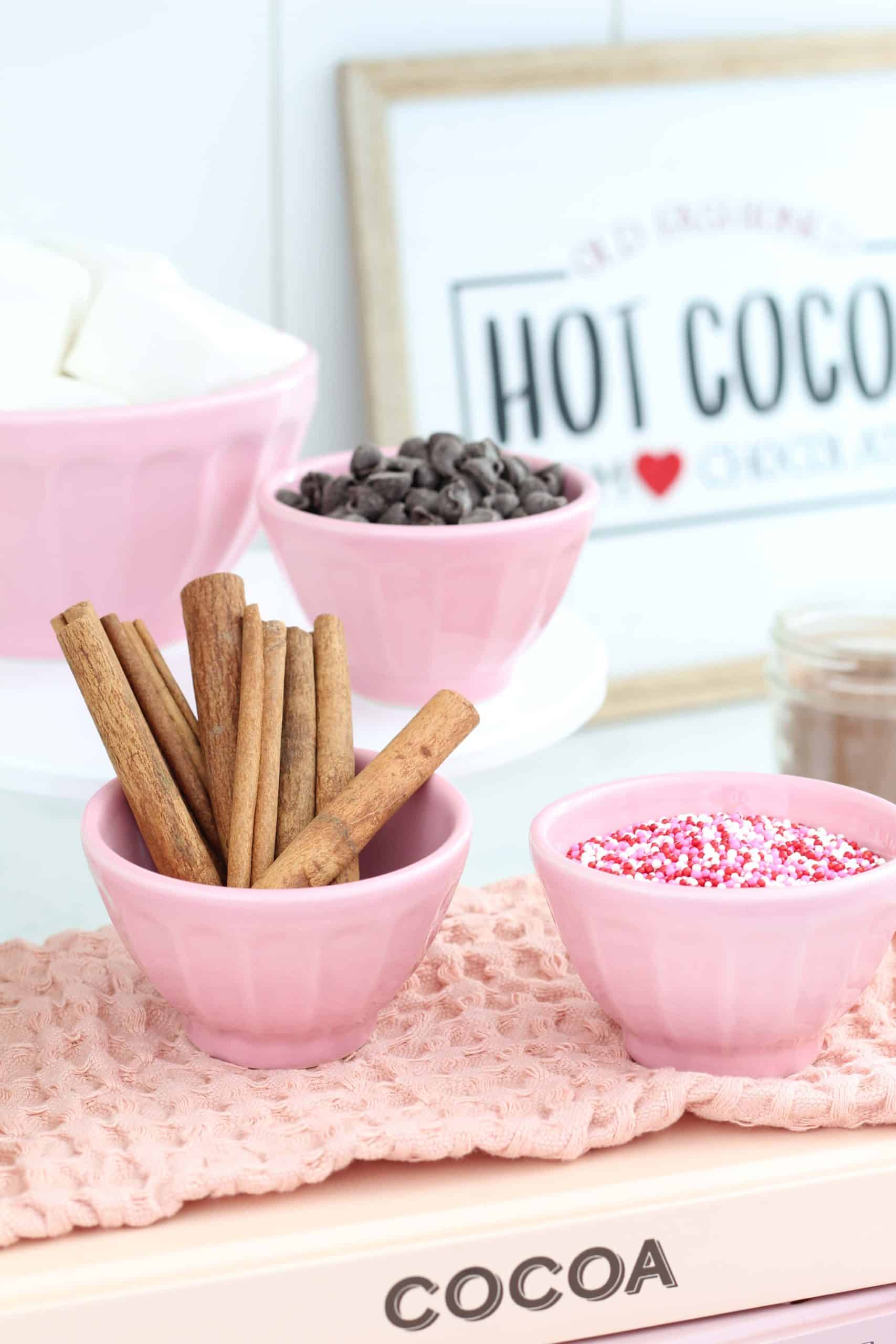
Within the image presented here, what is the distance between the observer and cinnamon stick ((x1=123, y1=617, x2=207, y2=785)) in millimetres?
526

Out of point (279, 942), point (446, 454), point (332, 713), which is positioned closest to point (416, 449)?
point (446, 454)

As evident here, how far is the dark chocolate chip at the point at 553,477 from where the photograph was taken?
60 cm

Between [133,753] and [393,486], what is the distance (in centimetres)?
15

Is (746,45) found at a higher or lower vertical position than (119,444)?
higher

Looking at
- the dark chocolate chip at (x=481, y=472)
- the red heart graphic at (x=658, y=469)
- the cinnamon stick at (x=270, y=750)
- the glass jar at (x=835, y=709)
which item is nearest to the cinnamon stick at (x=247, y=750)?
the cinnamon stick at (x=270, y=750)

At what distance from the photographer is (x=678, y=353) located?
93 cm

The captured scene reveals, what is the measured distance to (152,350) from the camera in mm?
587

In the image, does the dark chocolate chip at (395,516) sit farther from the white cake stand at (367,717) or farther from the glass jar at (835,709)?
the glass jar at (835,709)

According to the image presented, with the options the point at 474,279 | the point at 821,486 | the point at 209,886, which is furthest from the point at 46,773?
the point at 821,486

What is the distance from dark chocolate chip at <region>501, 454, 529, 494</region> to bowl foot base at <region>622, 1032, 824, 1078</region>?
0.74ft

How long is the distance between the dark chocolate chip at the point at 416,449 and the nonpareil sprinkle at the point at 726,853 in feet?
0.58

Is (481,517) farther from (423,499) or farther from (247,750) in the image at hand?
(247,750)

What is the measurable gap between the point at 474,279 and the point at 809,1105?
0.56 m

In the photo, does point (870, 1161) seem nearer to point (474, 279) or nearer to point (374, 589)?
point (374, 589)
